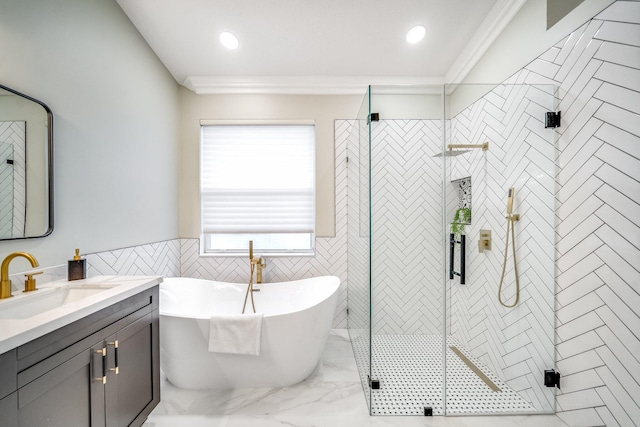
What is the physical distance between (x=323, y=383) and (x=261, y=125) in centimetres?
249

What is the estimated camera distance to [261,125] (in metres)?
3.02

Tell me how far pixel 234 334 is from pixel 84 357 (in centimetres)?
82

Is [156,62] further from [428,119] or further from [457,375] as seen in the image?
[457,375]

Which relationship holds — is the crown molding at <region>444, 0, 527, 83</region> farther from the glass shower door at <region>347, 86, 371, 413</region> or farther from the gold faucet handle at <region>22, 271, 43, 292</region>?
the gold faucet handle at <region>22, 271, 43, 292</region>

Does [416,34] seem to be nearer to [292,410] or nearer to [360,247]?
[360,247]

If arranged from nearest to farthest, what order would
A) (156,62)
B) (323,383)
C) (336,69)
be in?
1. (323,383)
2. (156,62)
3. (336,69)

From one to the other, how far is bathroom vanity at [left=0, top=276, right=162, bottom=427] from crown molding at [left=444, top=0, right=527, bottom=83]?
2.88 meters

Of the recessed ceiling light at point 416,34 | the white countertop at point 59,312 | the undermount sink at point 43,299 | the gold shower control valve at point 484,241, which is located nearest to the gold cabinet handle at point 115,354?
the white countertop at point 59,312

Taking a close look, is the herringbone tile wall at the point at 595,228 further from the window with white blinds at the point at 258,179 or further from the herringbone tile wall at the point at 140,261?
the herringbone tile wall at the point at 140,261

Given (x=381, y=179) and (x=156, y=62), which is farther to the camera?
(x=156, y=62)

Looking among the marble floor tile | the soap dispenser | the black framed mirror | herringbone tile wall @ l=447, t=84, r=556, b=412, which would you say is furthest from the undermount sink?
herringbone tile wall @ l=447, t=84, r=556, b=412

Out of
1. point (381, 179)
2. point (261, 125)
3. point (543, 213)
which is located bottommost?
point (543, 213)

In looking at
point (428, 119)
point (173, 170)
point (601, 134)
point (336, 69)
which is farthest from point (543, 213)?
point (173, 170)

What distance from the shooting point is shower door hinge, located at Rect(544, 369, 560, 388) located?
5.40 feet
